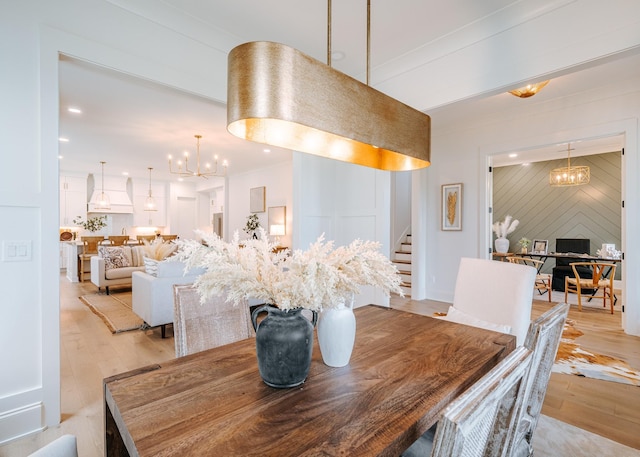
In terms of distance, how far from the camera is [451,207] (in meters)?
5.11

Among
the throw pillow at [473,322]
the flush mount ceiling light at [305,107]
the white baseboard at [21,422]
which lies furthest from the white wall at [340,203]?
the white baseboard at [21,422]

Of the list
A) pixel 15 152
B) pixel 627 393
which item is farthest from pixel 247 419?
pixel 627 393

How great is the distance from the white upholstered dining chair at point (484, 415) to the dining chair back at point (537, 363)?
1.8 inches

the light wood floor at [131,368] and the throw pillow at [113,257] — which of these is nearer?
the light wood floor at [131,368]

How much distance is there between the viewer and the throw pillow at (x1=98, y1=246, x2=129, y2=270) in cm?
591

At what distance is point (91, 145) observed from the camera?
6098 millimetres

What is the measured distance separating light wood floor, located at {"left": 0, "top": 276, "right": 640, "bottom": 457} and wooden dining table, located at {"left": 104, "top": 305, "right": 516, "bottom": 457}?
1159mm

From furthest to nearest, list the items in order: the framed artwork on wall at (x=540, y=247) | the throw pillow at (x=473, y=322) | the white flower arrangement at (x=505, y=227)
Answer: the white flower arrangement at (x=505, y=227) < the framed artwork on wall at (x=540, y=247) < the throw pillow at (x=473, y=322)

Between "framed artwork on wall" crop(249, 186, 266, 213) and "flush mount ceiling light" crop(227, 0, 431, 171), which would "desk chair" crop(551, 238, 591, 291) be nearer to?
"flush mount ceiling light" crop(227, 0, 431, 171)

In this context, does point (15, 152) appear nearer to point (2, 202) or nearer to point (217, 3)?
point (2, 202)

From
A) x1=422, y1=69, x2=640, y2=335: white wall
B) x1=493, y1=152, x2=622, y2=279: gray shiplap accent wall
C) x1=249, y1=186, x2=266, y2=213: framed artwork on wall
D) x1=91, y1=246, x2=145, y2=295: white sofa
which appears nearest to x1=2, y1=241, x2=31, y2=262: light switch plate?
x1=91, y1=246, x2=145, y2=295: white sofa

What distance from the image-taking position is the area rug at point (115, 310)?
3922 mm

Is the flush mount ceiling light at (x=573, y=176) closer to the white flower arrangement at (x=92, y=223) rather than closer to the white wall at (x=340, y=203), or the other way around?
the white wall at (x=340, y=203)

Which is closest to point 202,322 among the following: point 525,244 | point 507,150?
point 507,150
